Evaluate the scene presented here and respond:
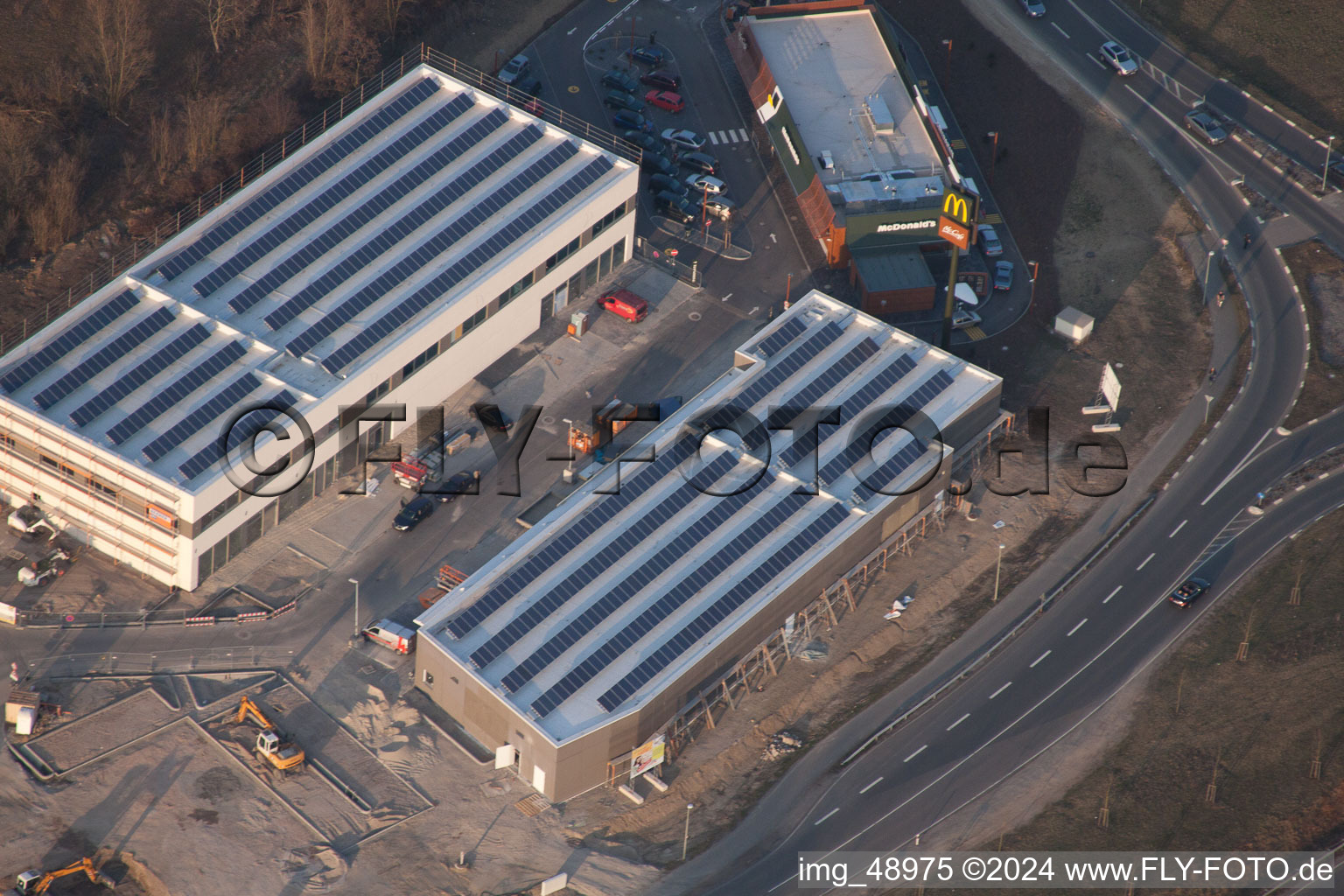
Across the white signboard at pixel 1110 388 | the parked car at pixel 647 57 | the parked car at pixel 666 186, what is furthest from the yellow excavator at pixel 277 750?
the parked car at pixel 647 57

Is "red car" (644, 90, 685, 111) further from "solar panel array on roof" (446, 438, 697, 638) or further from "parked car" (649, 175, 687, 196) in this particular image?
"solar panel array on roof" (446, 438, 697, 638)

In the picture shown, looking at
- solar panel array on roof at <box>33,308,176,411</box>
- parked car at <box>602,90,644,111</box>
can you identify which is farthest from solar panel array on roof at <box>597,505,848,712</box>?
parked car at <box>602,90,644,111</box>

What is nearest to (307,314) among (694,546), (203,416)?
(203,416)

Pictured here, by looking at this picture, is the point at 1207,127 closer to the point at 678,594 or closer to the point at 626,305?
the point at 626,305

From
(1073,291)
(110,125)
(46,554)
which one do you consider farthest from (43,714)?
(1073,291)

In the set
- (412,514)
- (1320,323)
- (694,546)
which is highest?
(1320,323)
